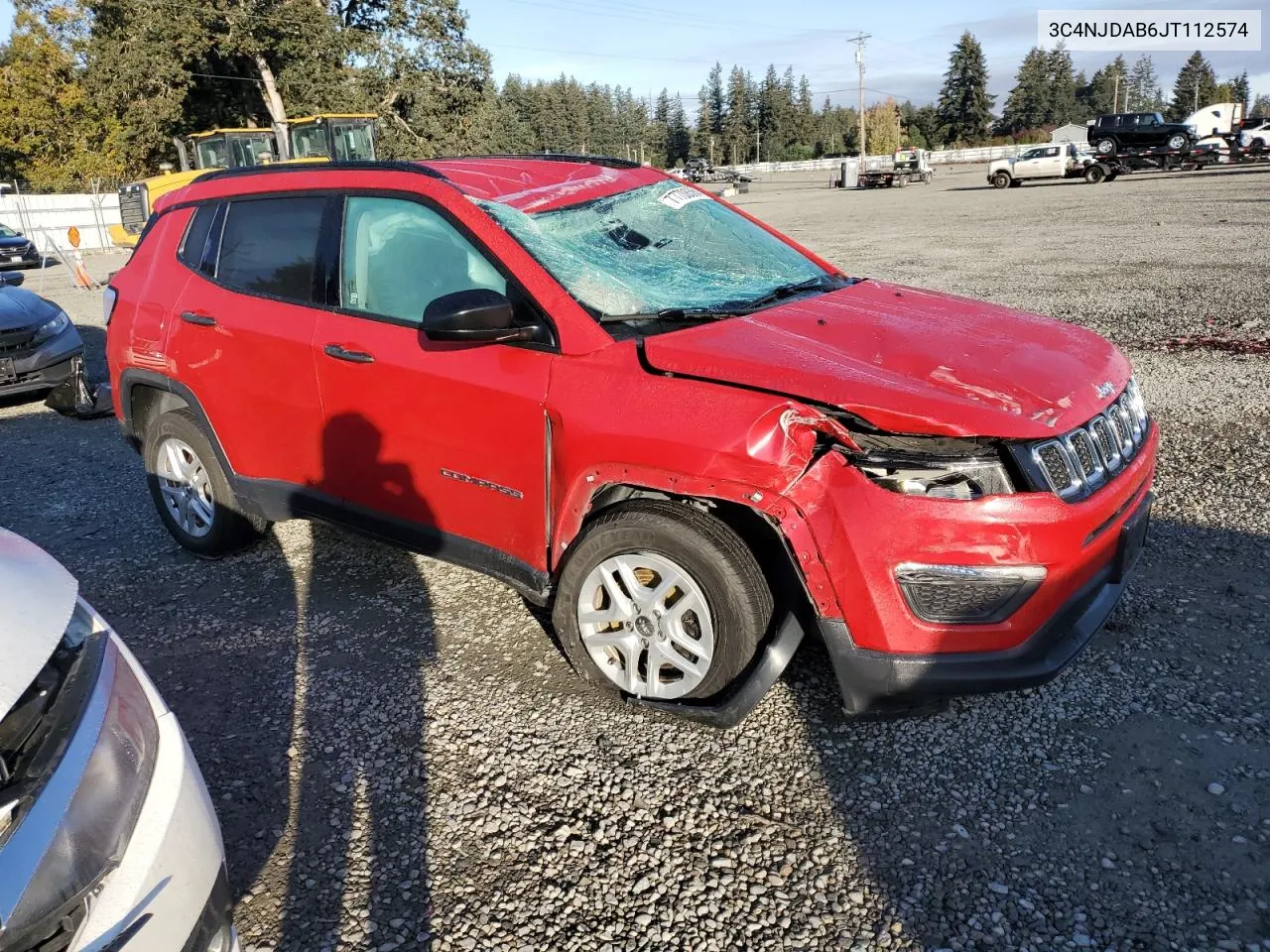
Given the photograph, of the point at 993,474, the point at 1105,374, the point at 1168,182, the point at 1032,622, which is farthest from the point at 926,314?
the point at 1168,182

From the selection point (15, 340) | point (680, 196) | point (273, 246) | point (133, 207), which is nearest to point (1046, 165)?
point (133, 207)

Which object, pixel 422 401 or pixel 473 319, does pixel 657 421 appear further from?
pixel 422 401

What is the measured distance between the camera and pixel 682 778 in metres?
2.88

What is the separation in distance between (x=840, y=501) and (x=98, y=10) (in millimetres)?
50446

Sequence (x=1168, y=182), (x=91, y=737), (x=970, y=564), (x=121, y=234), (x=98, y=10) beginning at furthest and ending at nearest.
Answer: (x=98, y=10) < (x=1168, y=182) < (x=121, y=234) < (x=970, y=564) < (x=91, y=737)

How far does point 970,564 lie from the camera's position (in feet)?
Answer: 8.35

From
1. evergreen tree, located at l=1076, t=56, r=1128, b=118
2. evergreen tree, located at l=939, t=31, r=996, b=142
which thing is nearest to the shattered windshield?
evergreen tree, located at l=939, t=31, r=996, b=142

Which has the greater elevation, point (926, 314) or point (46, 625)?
point (926, 314)

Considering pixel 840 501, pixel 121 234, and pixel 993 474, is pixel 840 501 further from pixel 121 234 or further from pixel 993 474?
pixel 121 234

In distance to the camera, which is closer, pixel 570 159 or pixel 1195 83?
pixel 570 159

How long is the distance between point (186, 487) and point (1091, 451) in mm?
4127

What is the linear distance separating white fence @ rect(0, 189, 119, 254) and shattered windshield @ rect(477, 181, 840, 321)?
34.9 metres

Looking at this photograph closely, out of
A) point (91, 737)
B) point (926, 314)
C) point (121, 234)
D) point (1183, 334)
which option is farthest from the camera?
point (121, 234)

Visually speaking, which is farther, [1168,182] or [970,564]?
[1168,182]
